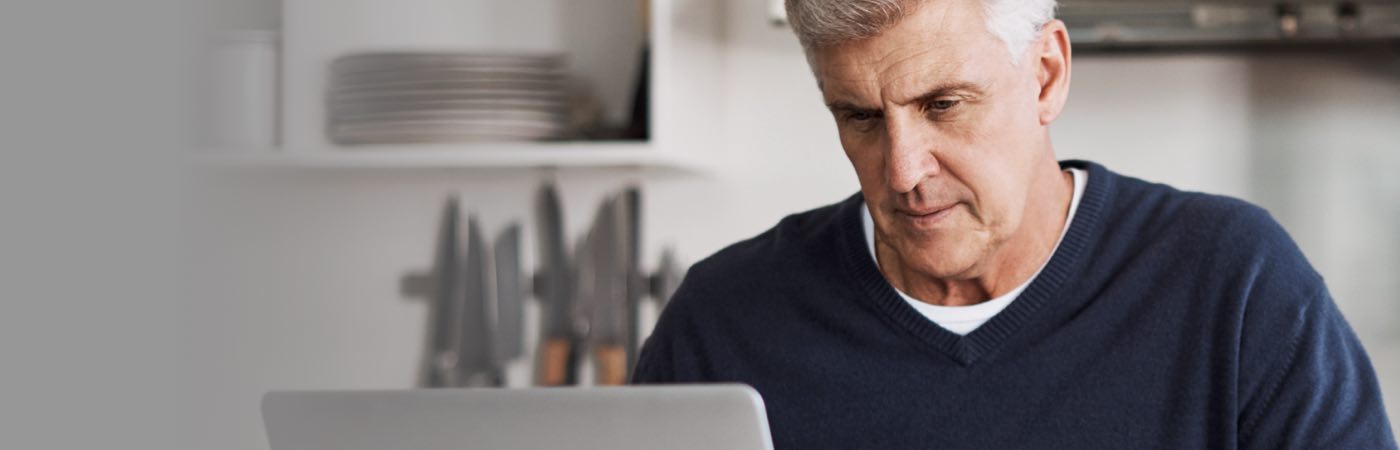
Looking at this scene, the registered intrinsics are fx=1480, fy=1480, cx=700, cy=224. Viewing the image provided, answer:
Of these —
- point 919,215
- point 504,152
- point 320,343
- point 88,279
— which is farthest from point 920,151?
point 320,343

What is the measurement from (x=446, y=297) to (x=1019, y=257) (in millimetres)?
1100

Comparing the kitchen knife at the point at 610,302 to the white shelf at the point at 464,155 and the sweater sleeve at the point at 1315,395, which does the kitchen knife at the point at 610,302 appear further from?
the sweater sleeve at the point at 1315,395

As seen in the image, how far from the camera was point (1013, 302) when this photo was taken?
1.22 metres

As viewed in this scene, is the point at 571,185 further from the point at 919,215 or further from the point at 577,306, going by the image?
the point at 919,215

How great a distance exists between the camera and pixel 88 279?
2.14 ft

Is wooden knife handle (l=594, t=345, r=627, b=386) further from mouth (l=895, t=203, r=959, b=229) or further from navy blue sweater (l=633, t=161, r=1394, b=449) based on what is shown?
mouth (l=895, t=203, r=959, b=229)

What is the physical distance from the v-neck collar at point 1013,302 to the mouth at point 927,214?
0.39 feet

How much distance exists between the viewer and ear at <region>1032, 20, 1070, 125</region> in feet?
3.82

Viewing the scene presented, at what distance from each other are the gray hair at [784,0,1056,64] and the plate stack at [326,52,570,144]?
75 centimetres

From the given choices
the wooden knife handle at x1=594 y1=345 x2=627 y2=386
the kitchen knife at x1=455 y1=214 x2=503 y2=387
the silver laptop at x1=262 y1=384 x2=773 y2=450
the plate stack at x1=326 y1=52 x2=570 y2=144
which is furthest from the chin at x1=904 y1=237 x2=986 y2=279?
the kitchen knife at x1=455 y1=214 x2=503 y2=387

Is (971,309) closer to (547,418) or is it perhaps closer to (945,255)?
(945,255)

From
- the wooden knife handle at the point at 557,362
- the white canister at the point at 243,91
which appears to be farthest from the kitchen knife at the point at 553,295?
the white canister at the point at 243,91

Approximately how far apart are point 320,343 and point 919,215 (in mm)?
1327

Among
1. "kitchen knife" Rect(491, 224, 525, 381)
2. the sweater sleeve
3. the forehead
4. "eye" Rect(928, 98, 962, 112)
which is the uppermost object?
the forehead
